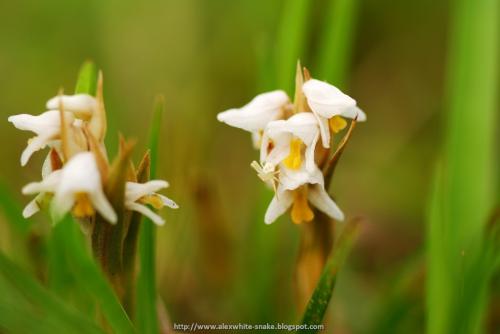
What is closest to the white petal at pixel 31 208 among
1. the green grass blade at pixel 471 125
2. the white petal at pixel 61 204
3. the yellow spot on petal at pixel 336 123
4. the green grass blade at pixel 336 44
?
→ the white petal at pixel 61 204

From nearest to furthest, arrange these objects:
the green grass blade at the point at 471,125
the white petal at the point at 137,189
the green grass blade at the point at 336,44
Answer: the white petal at the point at 137,189 < the green grass blade at the point at 471,125 < the green grass blade at the point at 336,44

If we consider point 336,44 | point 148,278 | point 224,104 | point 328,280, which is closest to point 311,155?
point 328,280

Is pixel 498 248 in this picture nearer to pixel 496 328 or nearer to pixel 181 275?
pixel 496 328

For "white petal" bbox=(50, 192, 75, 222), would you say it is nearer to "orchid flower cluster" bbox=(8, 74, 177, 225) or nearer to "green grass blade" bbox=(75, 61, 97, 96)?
"orchid flower cluster" bbox=(8, 74, 177, 225)

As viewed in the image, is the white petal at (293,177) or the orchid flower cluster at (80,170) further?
the white petal at (293,177)

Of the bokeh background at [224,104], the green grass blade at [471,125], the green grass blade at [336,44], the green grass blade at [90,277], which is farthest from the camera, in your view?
the bokeh background at [224,104]

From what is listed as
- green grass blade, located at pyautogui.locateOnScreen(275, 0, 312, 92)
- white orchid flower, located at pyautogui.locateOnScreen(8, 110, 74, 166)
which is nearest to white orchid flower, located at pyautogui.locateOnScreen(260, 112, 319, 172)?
white orchid flower, located at pyautogui.locateOnScreen(8, 110, 74, 166)

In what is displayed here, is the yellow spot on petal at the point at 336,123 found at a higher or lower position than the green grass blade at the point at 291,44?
lower

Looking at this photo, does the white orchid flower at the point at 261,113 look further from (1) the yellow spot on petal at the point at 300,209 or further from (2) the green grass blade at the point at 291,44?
(2) the green grass blade at the point at 291,44
